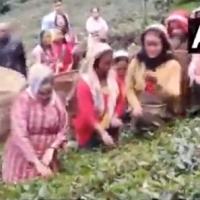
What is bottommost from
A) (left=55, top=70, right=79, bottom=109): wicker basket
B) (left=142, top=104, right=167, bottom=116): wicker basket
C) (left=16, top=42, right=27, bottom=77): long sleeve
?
(left=142, top=104, right=167, bottom=116): wicker basket

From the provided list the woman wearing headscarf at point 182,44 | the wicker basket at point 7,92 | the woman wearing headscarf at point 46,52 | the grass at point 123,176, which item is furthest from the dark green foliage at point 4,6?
the grass at point 123,176

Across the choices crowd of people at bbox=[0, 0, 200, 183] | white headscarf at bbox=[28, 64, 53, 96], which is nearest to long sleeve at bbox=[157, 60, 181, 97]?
crowd of people at bbox=[0, 0, 200, 183]

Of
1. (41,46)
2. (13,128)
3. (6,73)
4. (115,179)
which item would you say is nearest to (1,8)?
(41,46)

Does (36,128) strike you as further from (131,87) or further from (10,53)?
(10,53)

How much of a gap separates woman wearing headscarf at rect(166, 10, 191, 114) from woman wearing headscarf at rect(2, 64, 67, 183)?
5.70 ft

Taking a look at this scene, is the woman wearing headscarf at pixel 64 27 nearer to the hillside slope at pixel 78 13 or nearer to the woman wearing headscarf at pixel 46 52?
the woman wearing headscarf at pixel 46 52

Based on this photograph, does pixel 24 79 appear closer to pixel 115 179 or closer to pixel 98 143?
pixel 98 143

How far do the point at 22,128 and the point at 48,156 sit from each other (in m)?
0.27

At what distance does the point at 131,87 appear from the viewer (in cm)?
931

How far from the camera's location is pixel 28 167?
808 cm

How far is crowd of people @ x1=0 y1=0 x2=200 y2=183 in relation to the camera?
8.08 meters

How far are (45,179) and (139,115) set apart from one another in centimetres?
181

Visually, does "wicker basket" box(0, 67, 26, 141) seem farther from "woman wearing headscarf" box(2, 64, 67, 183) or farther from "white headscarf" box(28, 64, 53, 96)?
"white headscarf" box(28, 64, 53, 96)

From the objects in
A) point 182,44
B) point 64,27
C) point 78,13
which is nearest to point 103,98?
point 182,44
